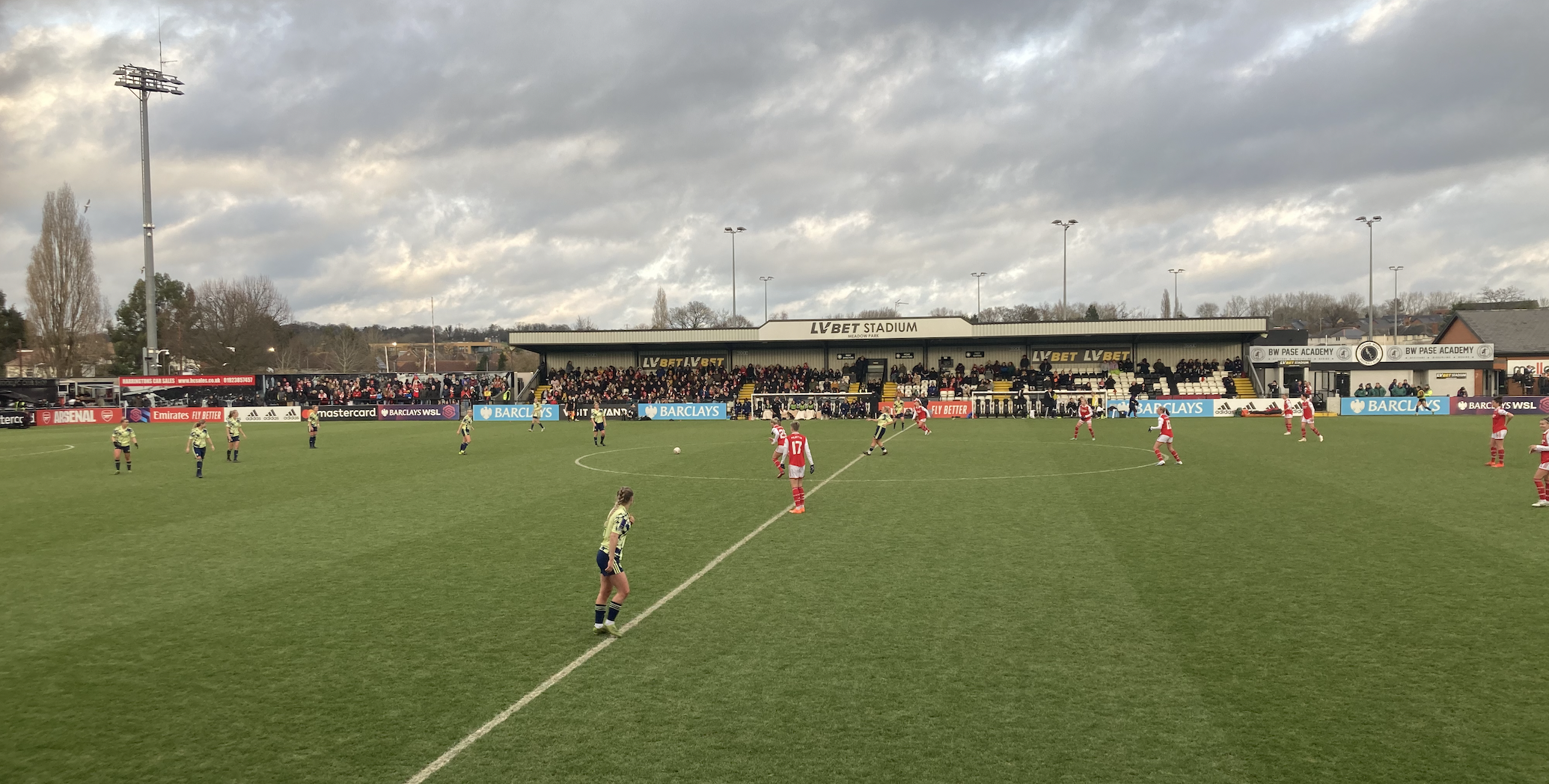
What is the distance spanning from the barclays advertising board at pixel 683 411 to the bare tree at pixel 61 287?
61895 mm

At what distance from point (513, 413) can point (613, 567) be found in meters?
54.8

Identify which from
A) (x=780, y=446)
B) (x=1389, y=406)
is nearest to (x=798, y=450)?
(x=780, y=446)

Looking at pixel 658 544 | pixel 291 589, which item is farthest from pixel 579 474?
pixel 291 589

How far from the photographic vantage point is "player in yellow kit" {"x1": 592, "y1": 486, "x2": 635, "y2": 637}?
33.1 feet

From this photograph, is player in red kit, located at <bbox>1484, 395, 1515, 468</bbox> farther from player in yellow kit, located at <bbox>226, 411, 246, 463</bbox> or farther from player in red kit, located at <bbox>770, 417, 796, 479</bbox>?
player in yellow kit, located at <bbox>226, 411, 246, 463</bbox>

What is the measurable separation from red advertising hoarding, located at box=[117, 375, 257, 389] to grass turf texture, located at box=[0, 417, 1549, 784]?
55086mm

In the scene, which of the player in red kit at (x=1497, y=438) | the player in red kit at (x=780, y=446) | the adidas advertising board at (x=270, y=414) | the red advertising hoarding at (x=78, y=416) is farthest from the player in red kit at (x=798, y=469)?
the red advertising hoarding at (x=78, y=416)

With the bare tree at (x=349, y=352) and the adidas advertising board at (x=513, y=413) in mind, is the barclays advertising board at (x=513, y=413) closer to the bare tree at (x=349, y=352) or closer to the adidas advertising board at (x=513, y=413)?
the adidas advertising board at (x=513, y=413)

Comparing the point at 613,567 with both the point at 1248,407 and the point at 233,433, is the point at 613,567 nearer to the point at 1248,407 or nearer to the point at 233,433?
the point at 233,433

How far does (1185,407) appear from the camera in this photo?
5672 cm

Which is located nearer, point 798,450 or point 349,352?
point 798,450

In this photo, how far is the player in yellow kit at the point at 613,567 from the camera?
33.1 ft

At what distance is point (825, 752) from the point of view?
7082 mm

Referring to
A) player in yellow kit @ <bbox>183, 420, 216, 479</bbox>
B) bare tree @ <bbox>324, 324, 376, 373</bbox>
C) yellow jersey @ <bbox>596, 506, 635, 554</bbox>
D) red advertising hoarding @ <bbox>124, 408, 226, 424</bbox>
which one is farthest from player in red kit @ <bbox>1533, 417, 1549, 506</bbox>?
bare tree @ <bbox>324, 324, 376, 373</bbox>
